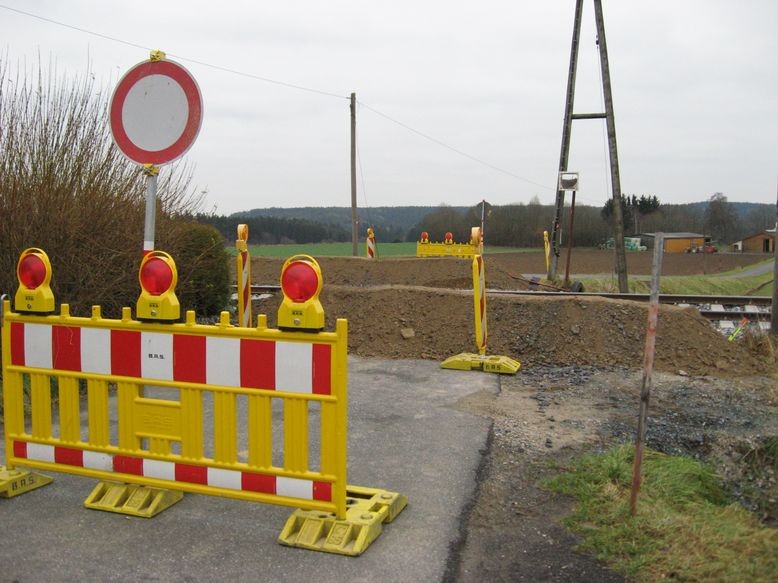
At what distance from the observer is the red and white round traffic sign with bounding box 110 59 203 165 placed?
15.3 feet

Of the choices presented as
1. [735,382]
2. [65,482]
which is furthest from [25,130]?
[735,382]

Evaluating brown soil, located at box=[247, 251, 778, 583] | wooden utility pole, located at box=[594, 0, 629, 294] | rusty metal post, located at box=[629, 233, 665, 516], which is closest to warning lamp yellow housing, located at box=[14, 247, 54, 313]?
brown soil, located at box=[247, 251, 778, 583]

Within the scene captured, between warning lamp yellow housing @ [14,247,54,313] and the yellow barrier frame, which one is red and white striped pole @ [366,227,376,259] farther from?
the yellow barrier frame

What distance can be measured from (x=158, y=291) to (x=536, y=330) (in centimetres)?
686

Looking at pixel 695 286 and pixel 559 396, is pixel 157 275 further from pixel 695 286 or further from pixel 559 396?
pixel 695 286

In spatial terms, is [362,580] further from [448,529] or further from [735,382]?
[735,382]

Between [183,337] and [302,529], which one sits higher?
[183,337]

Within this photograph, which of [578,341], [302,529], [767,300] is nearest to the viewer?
[302,529]

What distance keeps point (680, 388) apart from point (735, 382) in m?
0.98

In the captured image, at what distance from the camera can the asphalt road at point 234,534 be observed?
3486 mm

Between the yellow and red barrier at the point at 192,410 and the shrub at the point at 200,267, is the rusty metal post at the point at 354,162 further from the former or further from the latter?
the yellow and red barrier at the point at 192,410

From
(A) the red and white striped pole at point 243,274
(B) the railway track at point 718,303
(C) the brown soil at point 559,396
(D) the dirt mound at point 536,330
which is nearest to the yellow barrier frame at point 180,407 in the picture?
(C) the brown soil at point 559,396

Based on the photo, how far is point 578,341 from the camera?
9.70 m

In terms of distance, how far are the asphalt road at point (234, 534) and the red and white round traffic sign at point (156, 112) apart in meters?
2.25
